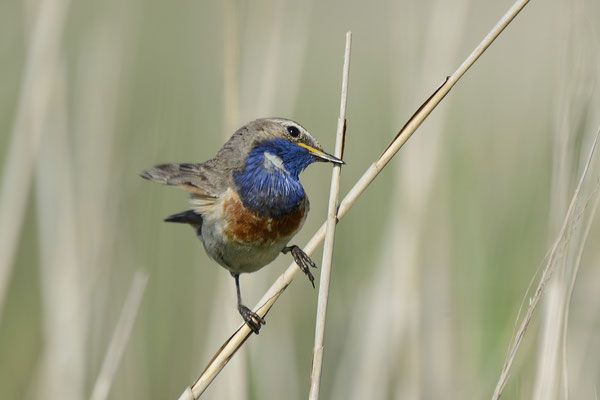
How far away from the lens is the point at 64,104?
360 centimetres

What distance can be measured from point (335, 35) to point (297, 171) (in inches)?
165

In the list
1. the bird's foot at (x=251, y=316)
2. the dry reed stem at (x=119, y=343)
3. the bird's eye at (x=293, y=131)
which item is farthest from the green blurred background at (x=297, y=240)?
the bird's eye at (x=293, y=131)

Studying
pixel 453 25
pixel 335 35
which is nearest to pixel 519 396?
pixel 453 25

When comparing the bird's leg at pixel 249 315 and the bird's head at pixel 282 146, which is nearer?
the bird's leg at pixel 249 315

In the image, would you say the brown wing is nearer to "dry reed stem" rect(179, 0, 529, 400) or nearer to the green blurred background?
the green blurred background

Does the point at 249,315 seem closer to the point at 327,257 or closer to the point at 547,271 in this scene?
the point at 327,257

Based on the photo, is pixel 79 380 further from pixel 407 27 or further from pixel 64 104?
pixel 407 27

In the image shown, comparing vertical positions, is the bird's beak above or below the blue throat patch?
above

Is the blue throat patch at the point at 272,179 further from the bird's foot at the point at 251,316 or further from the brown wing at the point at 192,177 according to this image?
the bird's foot at the point at 251,316

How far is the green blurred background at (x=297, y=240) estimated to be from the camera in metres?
Result: 2.87

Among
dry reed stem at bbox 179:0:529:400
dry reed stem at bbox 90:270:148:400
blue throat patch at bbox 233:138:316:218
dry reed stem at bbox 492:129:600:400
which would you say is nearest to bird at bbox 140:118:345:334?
blue throat patch at bbox 233:138:316:218

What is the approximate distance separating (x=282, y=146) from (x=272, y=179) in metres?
0.12

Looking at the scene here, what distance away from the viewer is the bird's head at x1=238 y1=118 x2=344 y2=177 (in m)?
2.50

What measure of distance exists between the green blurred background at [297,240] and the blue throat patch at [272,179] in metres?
0.22
